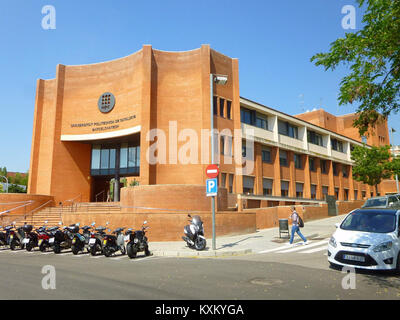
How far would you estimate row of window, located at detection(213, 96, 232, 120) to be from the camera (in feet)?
86.2

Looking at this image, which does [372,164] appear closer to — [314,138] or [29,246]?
[314,138]

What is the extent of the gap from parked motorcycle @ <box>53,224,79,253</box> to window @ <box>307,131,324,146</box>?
33366 mm

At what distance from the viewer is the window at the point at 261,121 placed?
3222 cm

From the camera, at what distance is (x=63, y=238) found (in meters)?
13.0

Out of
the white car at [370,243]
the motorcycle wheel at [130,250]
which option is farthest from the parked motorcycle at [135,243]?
the white car at [370,243]

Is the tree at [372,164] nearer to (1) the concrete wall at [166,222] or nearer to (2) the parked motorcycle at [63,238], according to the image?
(1) the concrete wall at [166,222]

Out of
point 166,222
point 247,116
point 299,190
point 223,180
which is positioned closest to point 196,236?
point 166,222

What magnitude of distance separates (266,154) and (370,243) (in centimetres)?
2548

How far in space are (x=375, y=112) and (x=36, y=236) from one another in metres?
14.2

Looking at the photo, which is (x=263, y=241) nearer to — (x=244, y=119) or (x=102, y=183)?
(x=244, y=119)

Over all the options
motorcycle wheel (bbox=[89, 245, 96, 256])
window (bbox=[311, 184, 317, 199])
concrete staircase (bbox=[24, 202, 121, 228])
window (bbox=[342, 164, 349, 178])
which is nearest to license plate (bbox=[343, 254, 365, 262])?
motorcycle wheel (bbox=[89, 245, 96, 256])

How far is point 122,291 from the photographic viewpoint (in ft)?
19.5

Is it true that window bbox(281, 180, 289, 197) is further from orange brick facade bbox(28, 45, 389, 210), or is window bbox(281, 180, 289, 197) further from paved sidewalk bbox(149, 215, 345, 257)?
paved sidewalk bbox(149, 215, 345, 257)
